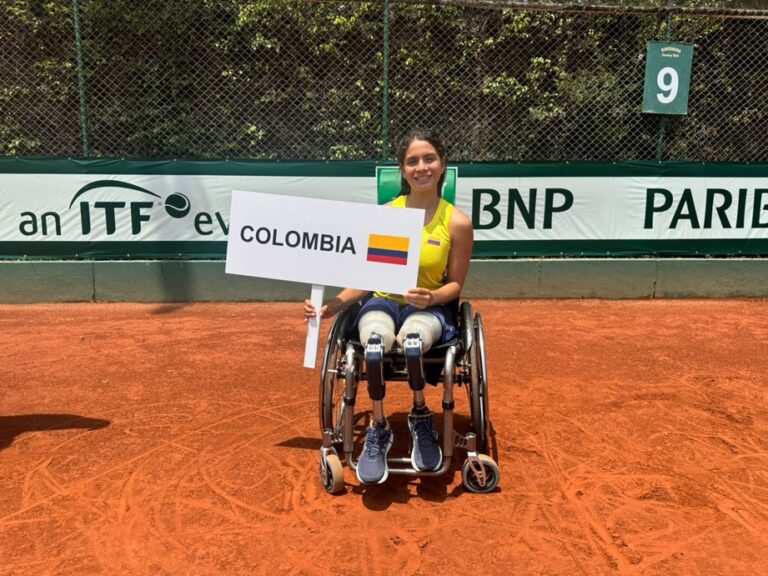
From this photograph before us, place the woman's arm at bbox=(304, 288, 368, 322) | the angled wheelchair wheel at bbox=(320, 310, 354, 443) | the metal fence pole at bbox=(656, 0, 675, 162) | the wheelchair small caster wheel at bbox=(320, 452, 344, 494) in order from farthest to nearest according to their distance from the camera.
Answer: the metal fence pole at bbox=(656, 0, 675, 162) → the woman's arm at bbox=(304, 288, 368, 322) → the angled wheelchair wheel at bbox=(320, 310, 354, 443) → the wheelchair small caster wheel at bbox=(320, 452, 344, 494)

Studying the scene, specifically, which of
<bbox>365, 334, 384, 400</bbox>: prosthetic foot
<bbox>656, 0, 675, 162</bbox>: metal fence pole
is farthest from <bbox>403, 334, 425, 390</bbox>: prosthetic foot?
<bbox>656, 0, 675, 162</bbox>: metal fence pole

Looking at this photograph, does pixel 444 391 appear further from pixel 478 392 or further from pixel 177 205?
pixel 177 205

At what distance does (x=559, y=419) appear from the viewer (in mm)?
3797

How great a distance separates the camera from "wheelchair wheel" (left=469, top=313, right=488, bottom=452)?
2883 mm

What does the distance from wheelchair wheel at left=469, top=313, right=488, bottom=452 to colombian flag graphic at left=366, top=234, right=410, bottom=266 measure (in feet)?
1.75

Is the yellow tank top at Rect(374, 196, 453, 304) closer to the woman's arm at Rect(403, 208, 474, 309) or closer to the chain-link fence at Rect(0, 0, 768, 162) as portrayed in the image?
the woman's arm at Rect(403, 208, 474, 309)

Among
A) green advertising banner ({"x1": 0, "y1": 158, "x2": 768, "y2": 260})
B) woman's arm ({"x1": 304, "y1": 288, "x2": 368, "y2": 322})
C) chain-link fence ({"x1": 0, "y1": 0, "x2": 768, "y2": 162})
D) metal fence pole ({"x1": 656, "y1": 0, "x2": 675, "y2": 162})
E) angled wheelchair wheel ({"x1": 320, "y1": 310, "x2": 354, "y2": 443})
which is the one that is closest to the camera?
angled wheelchair wheel ({"x1": 320, "y1": 310, "x2": 354, "y2": 443})

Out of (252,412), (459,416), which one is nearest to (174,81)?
(252,412)

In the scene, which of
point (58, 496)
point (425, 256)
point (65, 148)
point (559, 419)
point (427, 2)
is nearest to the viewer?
point (58, 496)

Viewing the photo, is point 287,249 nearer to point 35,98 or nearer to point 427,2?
point 427,2

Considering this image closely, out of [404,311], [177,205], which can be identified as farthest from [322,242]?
[177,205]

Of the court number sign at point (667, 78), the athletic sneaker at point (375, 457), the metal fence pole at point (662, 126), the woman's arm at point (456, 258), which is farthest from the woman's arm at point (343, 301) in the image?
the court number sign at point (667, 78)

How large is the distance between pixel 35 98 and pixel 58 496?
733 centimetres

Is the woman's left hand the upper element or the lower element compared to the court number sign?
lower
